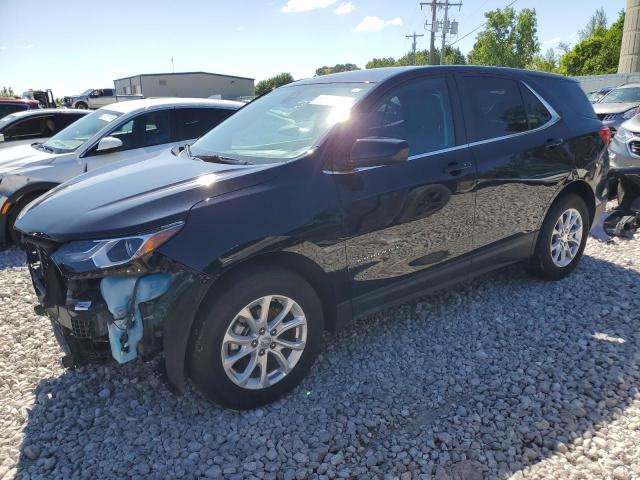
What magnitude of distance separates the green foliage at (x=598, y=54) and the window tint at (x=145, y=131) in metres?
51.5

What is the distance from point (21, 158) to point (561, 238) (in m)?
6.44

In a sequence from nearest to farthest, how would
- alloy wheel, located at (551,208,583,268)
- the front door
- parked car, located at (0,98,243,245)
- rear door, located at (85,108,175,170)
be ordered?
the front door < alloy wheel, located at (551,208,583,268) < parked car, located at (0,98,243,245) < rear door, located at (85,108,175,170)

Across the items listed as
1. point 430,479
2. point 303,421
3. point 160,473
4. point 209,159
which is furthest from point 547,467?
point 209,159

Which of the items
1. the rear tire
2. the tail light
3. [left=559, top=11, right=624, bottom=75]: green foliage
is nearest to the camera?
the rear tire

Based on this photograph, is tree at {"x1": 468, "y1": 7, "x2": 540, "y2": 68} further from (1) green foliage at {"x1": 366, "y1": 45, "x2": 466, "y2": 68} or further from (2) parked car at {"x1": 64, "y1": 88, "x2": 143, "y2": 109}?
(2) parked car at {"x1": 64, "y1": 88, "x2": 143, "y2": 109}

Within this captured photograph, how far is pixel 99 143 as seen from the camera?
239 inches

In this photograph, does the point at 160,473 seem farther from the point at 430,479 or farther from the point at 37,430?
the point at 430,479

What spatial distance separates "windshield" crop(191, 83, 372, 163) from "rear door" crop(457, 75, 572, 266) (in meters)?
0.98

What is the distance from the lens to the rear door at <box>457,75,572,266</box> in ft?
12.0

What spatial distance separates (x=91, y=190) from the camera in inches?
115

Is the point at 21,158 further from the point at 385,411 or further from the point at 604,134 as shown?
the point at 604,134

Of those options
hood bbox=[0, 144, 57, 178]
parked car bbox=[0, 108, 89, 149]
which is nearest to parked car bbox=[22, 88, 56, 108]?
parked car bbox=[0, 108, 89, 149]

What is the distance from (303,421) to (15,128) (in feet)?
27.3

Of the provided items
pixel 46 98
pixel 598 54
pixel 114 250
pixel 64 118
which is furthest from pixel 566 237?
pixel 598 54
